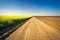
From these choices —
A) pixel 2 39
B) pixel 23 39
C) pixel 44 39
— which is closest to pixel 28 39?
pixel 23 39

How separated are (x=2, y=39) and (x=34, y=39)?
2.02 metres

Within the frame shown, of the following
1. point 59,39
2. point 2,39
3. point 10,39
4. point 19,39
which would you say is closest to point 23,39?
point 19,39

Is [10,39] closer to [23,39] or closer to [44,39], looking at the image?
[23,39]

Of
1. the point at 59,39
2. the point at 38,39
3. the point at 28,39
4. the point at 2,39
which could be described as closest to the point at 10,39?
the point at 2,39

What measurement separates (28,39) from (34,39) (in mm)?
397

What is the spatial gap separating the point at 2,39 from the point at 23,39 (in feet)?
4.31

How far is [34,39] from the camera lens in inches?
305

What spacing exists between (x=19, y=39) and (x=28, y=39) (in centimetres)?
57

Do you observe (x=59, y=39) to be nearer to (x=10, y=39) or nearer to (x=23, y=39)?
(x=23, y=39)

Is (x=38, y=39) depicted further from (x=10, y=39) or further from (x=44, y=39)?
(x=10, y=39)

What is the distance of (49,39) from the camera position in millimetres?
7695

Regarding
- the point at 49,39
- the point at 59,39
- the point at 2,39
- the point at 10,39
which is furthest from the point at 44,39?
the point at 2,39

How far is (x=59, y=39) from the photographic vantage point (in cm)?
788

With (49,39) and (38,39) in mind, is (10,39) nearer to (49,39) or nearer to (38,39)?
(38,39)
